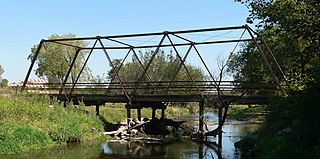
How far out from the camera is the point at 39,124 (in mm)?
26188

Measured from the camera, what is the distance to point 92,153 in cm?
2356

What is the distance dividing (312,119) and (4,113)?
17488mm

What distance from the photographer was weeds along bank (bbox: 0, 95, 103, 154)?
23.2 meters

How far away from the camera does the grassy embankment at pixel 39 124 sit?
76.1 feet

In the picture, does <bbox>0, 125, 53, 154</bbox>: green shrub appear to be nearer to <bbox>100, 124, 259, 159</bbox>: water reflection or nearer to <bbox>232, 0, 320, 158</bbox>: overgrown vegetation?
<bbox>100, 124, 259, 159</bbox>: water reflection

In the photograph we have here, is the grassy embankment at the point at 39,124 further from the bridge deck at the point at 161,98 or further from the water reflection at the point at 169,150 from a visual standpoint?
the water reflection at the point at 169,150

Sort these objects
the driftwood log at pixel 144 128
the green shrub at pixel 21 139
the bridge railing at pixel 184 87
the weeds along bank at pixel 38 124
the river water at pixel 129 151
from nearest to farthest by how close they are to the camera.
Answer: the green shrub at pixel 21 139, the river water at pixel 129 151, the weeds along bank at pixel 38 124, the bridge railing at pixel 184 87, the driftwood log at pixel 144 128

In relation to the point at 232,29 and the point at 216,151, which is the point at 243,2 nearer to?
the point at 232,29

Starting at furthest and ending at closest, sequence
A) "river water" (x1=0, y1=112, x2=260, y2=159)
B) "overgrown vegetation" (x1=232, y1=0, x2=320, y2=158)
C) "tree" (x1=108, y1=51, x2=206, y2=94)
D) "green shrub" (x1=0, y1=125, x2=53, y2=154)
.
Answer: "tree" (x1=108, y1=51, x2=206, y2=94) < "river water" (x1=0, y1=112, x2=260, y2=159) < "green shrub" (x1=0, y1=125, x2=53, y2=154) < "overgrown vegetation" (x1=232, y1=0, x2=320, y2=158)

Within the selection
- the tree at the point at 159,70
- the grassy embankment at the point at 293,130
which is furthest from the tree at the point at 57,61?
the grassy embankment at the point at 293,130

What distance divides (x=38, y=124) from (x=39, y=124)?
0.29 ft

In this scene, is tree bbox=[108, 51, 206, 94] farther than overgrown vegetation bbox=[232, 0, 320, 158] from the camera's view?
Answer: Yes

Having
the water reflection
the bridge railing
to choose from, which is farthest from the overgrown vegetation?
the bridge railing

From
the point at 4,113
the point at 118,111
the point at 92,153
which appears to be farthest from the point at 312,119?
the point at 118,111
